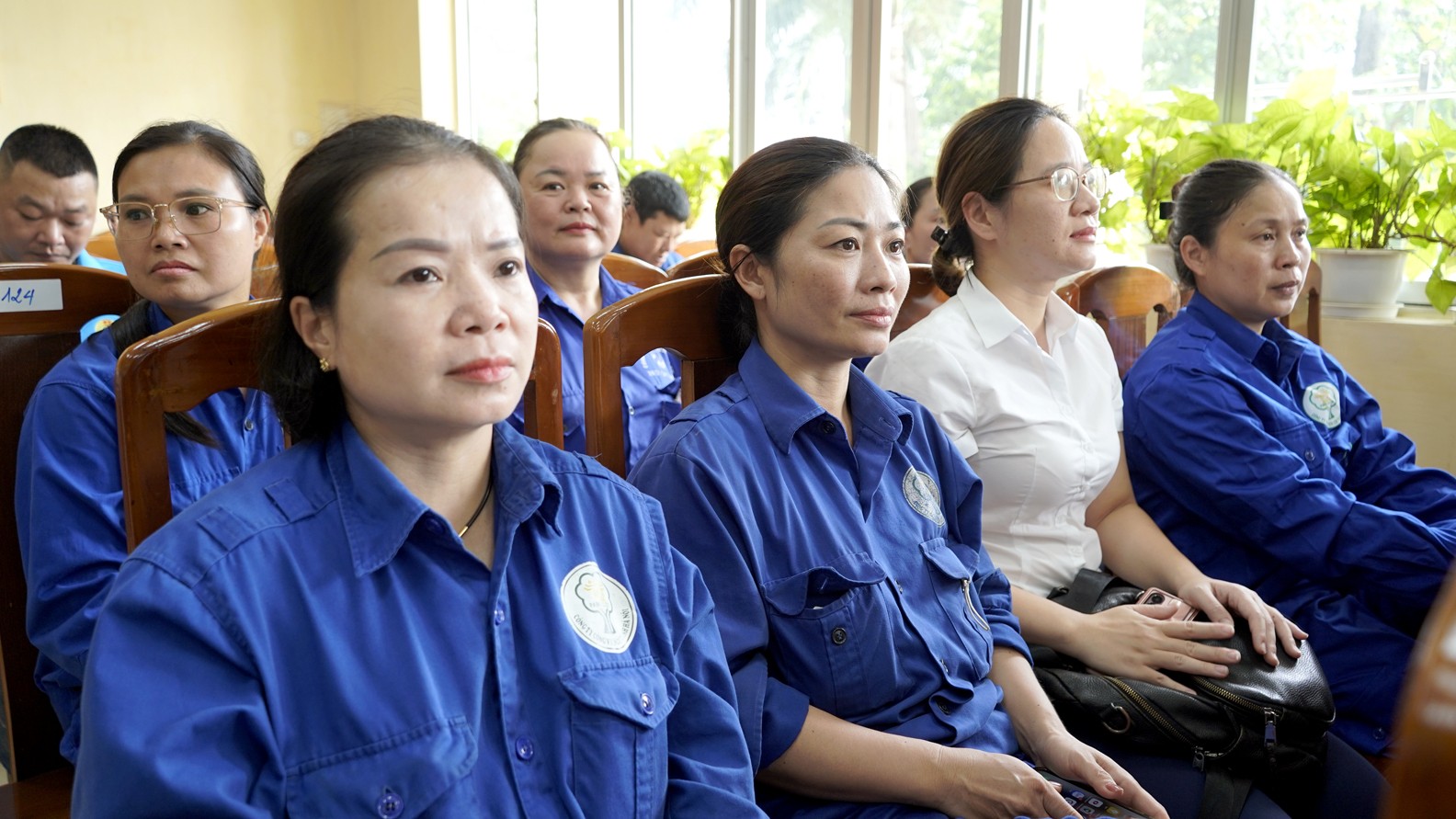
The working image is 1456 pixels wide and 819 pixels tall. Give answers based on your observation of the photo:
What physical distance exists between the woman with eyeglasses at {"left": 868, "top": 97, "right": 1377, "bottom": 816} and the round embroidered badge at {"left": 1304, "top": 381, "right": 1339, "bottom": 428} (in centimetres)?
39

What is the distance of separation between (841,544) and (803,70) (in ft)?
13.2

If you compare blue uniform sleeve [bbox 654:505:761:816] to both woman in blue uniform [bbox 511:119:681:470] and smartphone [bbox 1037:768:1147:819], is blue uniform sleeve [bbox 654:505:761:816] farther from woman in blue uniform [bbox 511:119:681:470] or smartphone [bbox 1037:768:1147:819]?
woman in blue uniform [bbox 511:119:681:470]

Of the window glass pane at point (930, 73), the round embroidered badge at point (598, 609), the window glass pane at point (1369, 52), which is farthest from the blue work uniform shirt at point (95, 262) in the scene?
the window glass pane at point (1369, 52)

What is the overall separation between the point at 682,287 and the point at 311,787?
0.83 meters

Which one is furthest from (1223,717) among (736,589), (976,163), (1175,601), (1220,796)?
(976,163)

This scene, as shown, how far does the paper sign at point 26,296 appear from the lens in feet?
4.52

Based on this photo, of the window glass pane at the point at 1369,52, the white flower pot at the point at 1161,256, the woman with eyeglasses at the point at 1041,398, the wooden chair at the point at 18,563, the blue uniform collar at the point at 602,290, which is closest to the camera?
the wooden chair at the point at 18,563

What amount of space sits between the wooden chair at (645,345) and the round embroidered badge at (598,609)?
0.39 metres

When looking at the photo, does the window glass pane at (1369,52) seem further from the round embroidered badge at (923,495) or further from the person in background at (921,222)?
the round embroidered badge at (923,495)

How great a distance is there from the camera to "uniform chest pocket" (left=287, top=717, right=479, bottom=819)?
789mm

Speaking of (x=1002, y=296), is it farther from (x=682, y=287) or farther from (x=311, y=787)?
(x=311, y=787)

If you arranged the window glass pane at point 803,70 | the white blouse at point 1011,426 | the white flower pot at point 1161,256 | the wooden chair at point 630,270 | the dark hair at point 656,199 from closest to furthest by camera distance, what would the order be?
the white blouse at point 1011,426 < the wooden chair at point 630,270 < the white flower pot at point 1161,256 < the dark hair at point 656,199 < the window glass pane at point 803,70

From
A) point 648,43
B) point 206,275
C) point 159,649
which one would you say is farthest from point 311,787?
point 648,43

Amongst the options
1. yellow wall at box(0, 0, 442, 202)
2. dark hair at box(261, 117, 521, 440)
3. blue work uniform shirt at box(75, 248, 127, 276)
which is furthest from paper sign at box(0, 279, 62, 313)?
yellow wall at box(0, 0, 442, 202)
